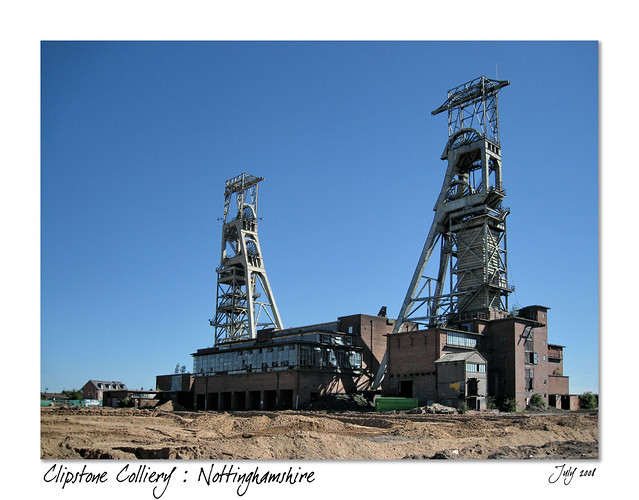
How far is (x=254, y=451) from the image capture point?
790 inches

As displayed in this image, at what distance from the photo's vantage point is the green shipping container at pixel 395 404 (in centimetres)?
4812

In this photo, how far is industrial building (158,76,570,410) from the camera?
167 feet

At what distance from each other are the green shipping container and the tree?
17.9 metres

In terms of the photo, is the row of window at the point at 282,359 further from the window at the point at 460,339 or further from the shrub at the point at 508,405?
the shrub at the point at 508,405

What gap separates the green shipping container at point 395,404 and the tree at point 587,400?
1793 cm

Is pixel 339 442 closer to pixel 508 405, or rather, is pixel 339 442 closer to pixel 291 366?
pixel 508 405

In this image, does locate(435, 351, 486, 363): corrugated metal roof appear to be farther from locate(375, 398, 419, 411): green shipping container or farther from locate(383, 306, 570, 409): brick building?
locate(375, 398, 419, 411): green shipping container

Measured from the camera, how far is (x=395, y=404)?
1913 inches

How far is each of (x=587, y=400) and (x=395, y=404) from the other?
2002 cm

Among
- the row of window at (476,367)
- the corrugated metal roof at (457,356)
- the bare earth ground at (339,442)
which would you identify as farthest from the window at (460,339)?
the bare earth ground at (339,442)

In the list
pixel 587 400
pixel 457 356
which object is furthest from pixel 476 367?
pixel 587 400
